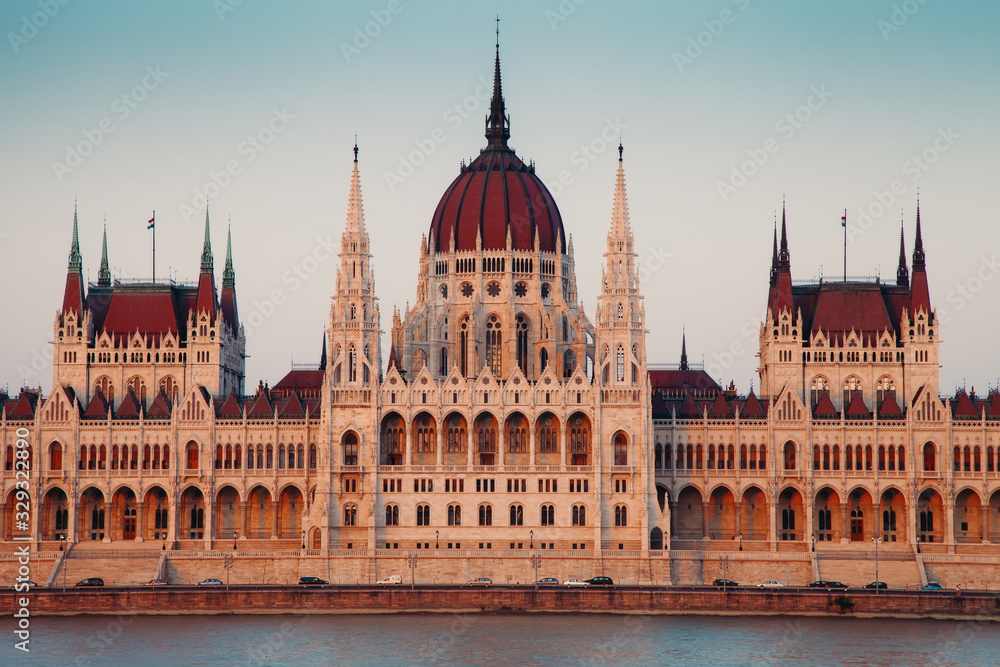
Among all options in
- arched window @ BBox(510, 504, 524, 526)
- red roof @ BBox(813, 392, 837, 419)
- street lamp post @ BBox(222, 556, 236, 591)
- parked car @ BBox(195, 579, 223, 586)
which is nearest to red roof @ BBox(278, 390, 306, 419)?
street lamp post @ BBox(222, 556, 236, 591)

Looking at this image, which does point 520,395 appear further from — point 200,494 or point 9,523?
point 9,523

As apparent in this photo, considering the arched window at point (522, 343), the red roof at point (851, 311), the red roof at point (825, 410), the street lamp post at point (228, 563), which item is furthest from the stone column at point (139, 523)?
the red roof at point (851, 311)

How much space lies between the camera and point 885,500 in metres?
166

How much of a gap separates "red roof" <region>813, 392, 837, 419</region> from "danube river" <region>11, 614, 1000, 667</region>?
26942 mm

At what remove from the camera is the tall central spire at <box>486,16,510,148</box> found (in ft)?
601

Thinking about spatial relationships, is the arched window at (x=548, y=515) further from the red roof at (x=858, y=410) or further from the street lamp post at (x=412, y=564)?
the red roof at (x=858, y=410)

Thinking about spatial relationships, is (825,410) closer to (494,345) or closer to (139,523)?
(494,345)

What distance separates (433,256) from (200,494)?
94.5 ft

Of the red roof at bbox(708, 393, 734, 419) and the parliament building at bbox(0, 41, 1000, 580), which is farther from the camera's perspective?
the red roof at bbox(708, 393, 734, 419)

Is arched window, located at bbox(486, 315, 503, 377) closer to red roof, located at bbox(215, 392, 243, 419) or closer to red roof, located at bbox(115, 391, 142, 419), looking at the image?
red roof, located at bbox(215, 392, 243, 419)

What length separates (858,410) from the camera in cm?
16612

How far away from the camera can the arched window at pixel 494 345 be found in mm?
176625

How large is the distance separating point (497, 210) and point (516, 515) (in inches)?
1189

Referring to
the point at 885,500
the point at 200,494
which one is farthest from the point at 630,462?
the point at 200,494
